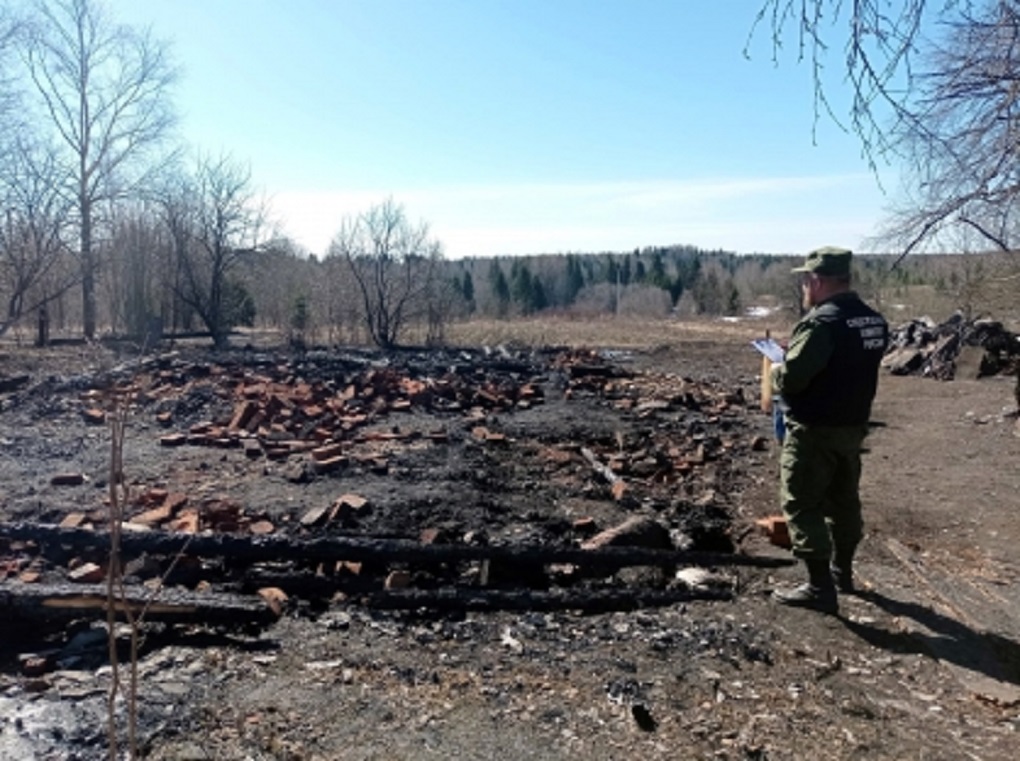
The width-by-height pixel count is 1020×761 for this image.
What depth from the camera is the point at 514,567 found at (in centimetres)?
544

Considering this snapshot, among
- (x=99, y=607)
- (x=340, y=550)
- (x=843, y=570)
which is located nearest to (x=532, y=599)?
(x=340, y=550)

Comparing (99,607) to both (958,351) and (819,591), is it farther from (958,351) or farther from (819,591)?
(958,351)

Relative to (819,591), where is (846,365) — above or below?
above

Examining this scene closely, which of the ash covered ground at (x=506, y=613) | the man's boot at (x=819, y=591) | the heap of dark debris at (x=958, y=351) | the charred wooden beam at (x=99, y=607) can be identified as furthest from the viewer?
the heap of dark debris at (x=958, y=351)

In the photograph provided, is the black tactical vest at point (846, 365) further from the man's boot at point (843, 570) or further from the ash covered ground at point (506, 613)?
the ash covered ground at point (506, 613)

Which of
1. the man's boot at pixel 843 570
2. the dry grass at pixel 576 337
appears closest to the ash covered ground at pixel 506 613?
the man's boot at pixel 843 570

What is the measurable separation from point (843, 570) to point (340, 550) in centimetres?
311

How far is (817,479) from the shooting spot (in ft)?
15.7

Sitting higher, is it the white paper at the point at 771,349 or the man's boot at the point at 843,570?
the white paper at the point at 771,349

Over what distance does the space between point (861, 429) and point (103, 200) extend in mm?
30321

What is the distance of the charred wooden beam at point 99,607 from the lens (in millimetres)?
4500

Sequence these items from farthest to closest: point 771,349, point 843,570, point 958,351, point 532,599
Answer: point 958,351
point 771,349
point 843,570
point 532,599

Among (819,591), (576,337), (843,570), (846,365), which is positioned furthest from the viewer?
(576,337)

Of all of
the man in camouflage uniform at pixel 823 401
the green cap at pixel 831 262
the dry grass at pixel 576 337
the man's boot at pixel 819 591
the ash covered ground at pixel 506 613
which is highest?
the green cap at pixel 831 262
